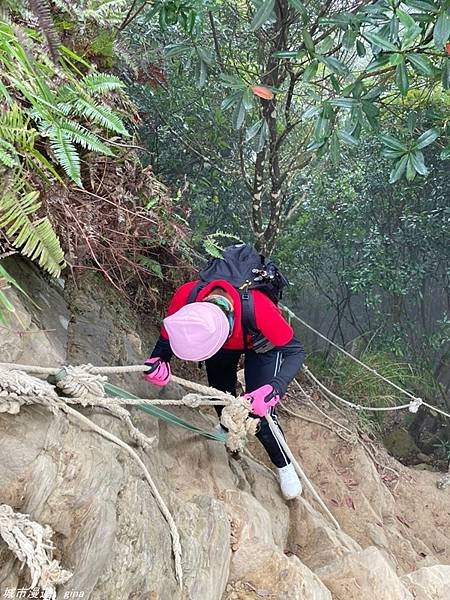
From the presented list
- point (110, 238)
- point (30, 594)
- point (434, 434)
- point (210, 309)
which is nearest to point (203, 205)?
point (110, 238)

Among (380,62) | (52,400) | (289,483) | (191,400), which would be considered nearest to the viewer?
(52,400)

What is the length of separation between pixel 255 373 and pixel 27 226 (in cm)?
174

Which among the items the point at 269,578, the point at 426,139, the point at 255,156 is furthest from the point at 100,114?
the point at 255,156

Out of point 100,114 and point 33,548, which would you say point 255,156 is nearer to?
point 100,114

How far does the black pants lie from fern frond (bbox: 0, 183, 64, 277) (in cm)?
146

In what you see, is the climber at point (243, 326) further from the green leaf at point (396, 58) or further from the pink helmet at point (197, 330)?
the green leaf at point (396, 58)

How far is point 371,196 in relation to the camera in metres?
6.10

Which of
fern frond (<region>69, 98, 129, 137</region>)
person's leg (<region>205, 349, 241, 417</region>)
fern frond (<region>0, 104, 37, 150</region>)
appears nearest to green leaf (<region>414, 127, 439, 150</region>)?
fern frond (<region>69, 98, 129, 137</region>)

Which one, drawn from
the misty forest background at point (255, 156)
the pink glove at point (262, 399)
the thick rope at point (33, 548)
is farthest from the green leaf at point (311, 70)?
the thick rope at point (33, 548)

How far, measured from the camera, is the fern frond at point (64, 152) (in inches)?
87.6

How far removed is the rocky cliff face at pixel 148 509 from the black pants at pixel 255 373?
19 cm

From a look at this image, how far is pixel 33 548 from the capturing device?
4.99 ft

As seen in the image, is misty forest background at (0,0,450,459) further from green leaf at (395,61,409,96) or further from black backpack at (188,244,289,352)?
black backpack at (188,244,289,352)

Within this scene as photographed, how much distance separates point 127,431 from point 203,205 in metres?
3.17
